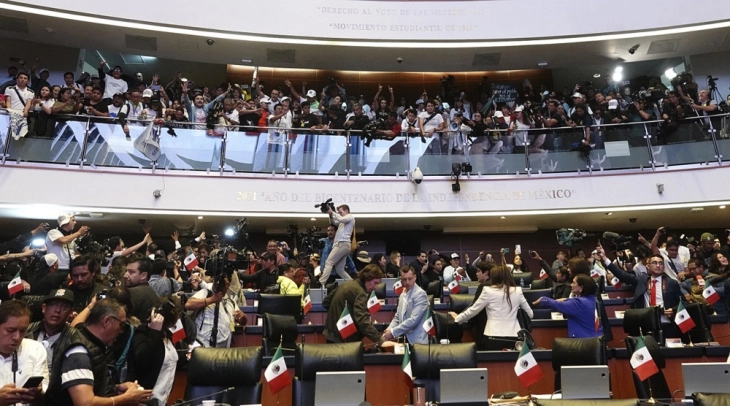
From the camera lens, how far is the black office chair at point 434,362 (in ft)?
13.6

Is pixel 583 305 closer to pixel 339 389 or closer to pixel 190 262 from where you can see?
pixel 339 389

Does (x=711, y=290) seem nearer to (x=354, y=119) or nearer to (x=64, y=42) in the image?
(x=354, y=119)

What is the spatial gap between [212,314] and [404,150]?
6.47m

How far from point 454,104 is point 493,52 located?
1596 mm

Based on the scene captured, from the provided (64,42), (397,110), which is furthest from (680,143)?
(64,42)

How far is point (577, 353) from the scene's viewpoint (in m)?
4.38

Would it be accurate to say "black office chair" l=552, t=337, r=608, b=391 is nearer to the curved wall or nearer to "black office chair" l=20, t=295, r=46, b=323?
"black office chair" l=20, t=295, r=46, b=323

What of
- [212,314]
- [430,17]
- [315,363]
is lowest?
[315,363]

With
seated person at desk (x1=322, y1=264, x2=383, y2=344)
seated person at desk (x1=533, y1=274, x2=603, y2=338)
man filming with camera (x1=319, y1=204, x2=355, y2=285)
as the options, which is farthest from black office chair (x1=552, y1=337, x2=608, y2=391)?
man filming with camera (x1=319, y1=204, x2=355, y2=285)

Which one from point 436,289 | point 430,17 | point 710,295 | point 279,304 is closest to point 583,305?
point 710,295

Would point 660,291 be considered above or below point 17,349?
above

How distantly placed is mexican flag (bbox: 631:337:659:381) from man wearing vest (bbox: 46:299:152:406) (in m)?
3.23

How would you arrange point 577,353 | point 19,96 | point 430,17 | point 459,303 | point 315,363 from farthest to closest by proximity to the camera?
point 430,17 < point 19,96 < point 459,303 < point 577,353 < point 315,363

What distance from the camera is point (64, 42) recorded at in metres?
12.7
